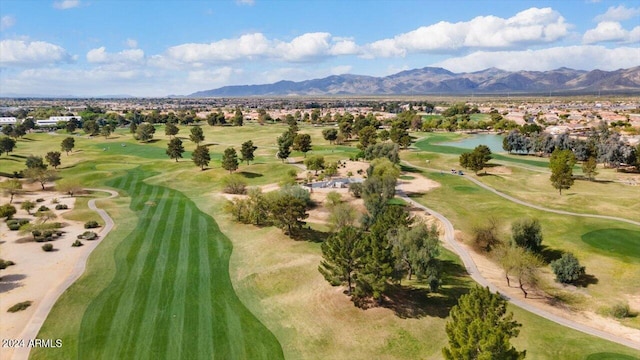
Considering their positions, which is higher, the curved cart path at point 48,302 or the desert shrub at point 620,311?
the curved cart path at point 48,302

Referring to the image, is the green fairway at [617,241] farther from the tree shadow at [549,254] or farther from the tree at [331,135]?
the tree at [331,135]

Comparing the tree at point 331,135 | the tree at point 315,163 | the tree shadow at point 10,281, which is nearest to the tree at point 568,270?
the tree at point 315,163

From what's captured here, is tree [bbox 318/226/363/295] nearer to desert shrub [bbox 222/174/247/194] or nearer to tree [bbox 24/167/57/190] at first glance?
desert shrub [bbox 222/174/247/194]

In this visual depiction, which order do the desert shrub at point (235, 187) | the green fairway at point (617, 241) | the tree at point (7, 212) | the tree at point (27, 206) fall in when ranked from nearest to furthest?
the green fairway at point (617, 241), the tree at point (7, 212), the tree at point (27, 206), the desert shrub at point (235, 187)

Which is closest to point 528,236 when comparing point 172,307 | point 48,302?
point 172,307

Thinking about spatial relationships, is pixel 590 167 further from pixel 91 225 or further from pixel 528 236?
pixel 91 225

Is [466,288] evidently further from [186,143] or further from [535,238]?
[186,143]

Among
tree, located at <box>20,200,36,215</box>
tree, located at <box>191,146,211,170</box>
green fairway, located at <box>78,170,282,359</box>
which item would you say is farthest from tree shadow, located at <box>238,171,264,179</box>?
tree, located at <box>20,200,36,215</box>
